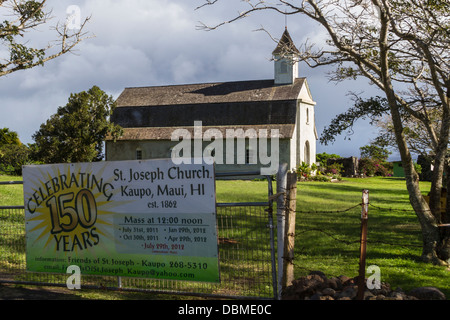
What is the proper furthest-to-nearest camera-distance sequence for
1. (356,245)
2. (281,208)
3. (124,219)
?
(356,245) < (124,219) < (281,208)

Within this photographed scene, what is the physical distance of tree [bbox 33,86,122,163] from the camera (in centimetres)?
4219

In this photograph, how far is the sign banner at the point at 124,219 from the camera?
7.09 m

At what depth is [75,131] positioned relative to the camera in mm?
42469

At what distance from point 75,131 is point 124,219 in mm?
36807

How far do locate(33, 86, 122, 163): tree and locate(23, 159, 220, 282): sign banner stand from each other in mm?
35076

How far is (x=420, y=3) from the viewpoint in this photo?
1272cm

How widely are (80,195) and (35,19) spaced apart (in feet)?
47.2

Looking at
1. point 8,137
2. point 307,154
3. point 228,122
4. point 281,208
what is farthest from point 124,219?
point 8,137

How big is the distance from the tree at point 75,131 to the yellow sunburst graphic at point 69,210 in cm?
3492

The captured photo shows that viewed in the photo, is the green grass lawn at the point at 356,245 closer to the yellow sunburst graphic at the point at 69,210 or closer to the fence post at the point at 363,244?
the fence post at the point at 363,244

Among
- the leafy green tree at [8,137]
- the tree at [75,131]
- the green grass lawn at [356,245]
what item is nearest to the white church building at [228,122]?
the tree at [75,131]

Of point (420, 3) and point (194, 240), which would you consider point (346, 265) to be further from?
point (420, 3)
